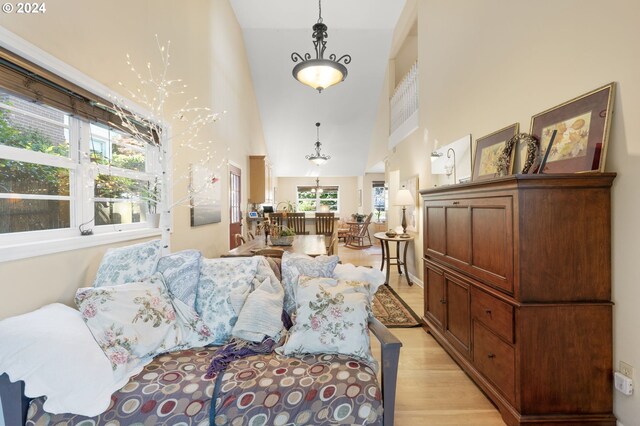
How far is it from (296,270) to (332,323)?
1.64ft

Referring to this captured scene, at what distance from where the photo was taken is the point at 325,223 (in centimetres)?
593

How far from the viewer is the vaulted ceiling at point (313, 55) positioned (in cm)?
502

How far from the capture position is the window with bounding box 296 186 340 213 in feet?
36.0

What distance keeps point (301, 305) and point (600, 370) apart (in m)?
1.64

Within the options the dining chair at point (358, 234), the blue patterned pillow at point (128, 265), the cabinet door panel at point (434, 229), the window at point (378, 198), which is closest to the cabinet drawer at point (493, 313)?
the cabinet door panel at point (434, 229)

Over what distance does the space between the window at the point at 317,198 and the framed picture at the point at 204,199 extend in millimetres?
6947

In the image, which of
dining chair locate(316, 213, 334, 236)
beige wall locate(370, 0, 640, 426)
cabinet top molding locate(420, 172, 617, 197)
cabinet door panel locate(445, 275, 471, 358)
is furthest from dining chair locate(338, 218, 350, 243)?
cabinet top molding locate(420, 172, 617, 197)

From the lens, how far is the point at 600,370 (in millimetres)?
1561

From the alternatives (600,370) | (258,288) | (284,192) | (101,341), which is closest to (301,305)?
(258,288)

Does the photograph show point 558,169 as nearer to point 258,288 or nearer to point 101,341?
point 258,288

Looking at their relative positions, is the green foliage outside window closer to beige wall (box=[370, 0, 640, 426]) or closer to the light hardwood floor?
the light hardwood floor

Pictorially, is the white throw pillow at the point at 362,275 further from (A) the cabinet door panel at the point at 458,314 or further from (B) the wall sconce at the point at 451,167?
(B) the wall sconce at the point at 451,167

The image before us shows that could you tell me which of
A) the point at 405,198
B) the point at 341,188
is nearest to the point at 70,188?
the point at 405,198

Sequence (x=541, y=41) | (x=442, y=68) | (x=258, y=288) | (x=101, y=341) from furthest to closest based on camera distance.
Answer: (x=442, y=68) → (x=541, y=41) → (x=258, y=288) → (x=101, y=341)
